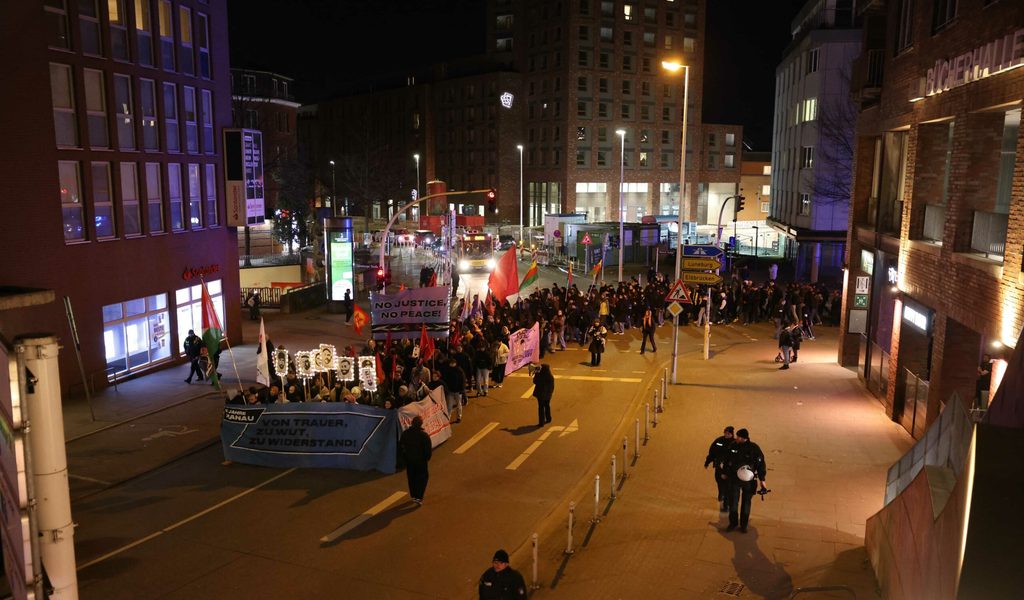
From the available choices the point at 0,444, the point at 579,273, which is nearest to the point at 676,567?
the point at 0,444

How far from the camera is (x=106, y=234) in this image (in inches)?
920

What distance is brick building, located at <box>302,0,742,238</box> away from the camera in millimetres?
A: 86500

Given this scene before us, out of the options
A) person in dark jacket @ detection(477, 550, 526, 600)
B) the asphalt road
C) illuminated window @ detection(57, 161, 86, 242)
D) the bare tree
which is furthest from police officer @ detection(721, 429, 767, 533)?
the bare tree

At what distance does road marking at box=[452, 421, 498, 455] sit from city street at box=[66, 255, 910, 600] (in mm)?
117

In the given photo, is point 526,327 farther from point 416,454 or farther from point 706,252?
point 416,454

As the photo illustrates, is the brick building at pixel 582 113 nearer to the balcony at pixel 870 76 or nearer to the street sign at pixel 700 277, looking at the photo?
the balcony at pixel 870 76

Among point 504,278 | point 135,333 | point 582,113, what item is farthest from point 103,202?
point 582,113

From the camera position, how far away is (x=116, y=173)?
23516mm

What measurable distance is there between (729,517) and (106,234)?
19.9 metres

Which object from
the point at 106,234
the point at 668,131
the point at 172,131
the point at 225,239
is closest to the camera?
the point at 106,234

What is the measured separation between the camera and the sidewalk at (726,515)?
10.5 m

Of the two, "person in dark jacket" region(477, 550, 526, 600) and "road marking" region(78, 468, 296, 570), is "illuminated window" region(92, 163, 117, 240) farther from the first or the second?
"person in dark jacket" region(477, 550, 526, 600)

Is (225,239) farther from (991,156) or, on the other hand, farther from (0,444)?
(0,444)

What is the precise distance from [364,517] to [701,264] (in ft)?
45.8
